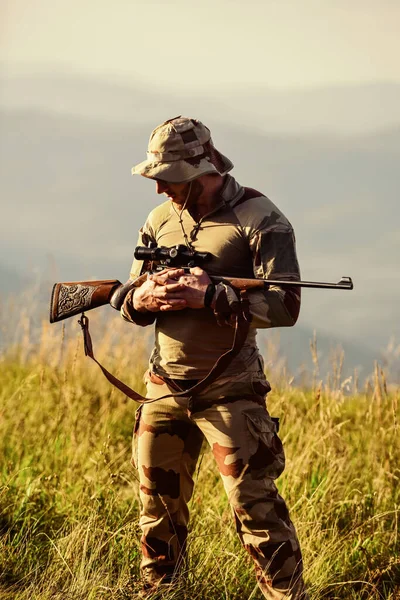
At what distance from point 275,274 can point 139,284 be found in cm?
77

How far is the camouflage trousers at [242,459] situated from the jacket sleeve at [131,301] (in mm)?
328

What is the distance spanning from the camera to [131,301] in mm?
4367

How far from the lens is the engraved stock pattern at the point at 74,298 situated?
4586 mm

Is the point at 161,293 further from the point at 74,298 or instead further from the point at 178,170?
the point at 74,298

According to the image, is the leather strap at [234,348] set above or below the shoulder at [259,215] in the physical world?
below

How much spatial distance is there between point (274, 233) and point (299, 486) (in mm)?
2396

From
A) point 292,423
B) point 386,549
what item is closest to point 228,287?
point 386,549

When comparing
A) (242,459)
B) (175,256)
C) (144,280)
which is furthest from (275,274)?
(242,459)

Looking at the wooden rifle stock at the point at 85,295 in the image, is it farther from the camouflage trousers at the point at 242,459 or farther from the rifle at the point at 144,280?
the camouflage trousers at the point at 242,459

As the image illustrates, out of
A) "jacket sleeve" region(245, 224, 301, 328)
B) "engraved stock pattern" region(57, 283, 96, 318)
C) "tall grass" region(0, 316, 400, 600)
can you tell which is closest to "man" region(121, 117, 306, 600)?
"jacket sleeve" region(245, 224, 301, 328)

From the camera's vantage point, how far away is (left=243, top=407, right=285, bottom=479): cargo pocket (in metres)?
4.07

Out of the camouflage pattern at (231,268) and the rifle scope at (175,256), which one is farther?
the rifle scope at (175,256)

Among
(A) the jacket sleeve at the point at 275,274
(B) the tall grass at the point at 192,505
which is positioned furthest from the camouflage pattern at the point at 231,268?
(B) the tall grass at the point at 192,505

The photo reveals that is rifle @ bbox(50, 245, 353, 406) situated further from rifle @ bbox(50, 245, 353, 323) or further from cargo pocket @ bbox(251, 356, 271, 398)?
cargo pocket @ bbox(251, 356, 271, 398)
